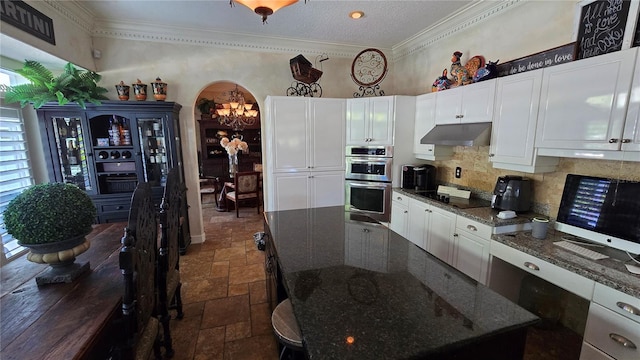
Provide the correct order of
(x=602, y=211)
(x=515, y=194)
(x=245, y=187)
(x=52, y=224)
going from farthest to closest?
(x=245, y=187) → (x=515, y=194) → (x=602, y=211) → (x=52, y=224)

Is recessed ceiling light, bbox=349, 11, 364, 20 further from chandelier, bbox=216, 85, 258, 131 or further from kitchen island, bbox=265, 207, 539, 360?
chandelier, bbox=216, 85, 258, 131

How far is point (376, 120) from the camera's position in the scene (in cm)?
356

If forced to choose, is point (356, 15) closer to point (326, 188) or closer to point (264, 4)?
point (264, 4)

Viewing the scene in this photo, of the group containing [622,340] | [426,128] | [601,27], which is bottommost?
[622,340]

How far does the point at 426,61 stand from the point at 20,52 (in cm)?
447

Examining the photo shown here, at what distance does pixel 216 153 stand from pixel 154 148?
4588mm

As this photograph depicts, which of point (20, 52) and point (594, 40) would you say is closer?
point (594, 40)

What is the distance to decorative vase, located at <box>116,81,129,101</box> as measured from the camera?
324 cm

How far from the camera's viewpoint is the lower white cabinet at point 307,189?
3645mm

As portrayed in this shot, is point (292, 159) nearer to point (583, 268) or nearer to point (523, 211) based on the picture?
point (523, 211)

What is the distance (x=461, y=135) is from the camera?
2617 mm

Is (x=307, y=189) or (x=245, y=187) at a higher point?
(x=307, y=189)

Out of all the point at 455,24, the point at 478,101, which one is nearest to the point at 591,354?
the point at 478,101

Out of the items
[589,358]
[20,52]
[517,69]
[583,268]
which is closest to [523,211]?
[583,268]
